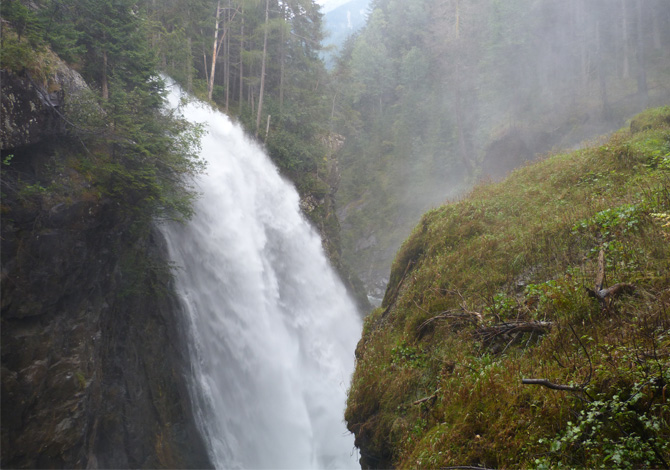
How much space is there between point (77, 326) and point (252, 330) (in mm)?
5670

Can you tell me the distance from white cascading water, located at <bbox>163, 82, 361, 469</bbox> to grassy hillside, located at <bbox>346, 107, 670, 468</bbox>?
6026 millimetres

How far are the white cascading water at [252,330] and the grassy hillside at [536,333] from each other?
6026mm

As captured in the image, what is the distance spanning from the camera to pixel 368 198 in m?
38.6

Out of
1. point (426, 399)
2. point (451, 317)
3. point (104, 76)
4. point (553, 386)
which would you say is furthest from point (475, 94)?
point (553, 386)

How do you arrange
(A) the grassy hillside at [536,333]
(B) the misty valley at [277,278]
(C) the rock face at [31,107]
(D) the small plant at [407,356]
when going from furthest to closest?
(C) the rock face at [31,107] → (D) the small plant at [407,356] → (B) the misty valley at [277,278] → (A) the grassy hillside at [536,333]

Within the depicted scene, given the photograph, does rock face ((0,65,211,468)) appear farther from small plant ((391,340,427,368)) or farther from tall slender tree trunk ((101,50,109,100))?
small plant ((391,340,427,368))

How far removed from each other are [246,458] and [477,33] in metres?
33.7

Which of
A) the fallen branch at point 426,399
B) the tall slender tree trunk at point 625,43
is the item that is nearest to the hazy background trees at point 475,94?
the tall slender tree trunk at point 625,43

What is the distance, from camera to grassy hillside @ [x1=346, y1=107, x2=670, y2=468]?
294 cm

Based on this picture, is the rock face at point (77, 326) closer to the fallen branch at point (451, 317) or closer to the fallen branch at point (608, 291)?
the fallen branch at point (451, 317)

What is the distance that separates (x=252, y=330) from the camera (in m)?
14.1

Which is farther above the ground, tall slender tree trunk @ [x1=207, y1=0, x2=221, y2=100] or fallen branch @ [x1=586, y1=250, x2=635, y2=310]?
tall slender tree trunk @ [x1=207, y1=0, x2=221, y2=100]

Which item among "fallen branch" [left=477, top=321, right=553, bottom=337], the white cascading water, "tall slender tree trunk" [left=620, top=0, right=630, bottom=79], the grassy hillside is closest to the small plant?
the grassy hillside

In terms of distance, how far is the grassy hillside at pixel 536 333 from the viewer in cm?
294
